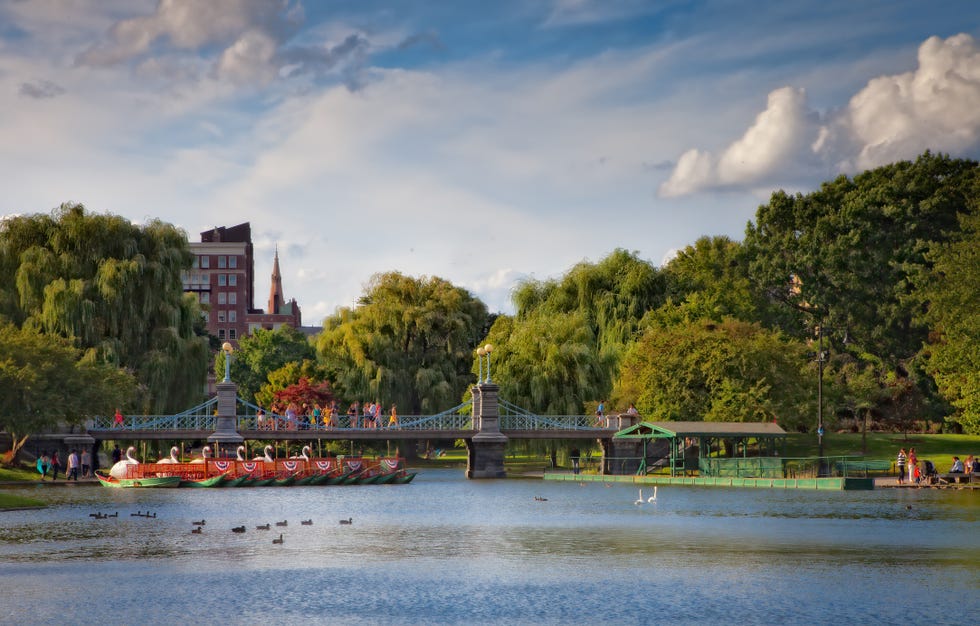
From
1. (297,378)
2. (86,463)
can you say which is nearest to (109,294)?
(86,463)

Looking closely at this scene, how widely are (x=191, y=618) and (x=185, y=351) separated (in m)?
51.9

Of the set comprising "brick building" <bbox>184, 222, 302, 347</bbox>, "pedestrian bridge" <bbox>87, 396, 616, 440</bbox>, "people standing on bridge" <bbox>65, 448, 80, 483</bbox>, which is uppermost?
"brick building" <bbox>184, 222, 302, 347</bbox>

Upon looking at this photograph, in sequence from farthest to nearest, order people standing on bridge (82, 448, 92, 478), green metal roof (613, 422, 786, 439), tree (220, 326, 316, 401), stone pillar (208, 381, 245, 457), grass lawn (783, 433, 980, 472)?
tree (220, 326, 316, 401), grass lawn (783, 433, 980, 472), stone pillar (208, 381, 245, 457), people standing on bridge (82, 448, 92, 478), green metal roof (613, 422, 786, 439)

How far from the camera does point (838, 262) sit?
286 ft

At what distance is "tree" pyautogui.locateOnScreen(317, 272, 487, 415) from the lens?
85438 mm

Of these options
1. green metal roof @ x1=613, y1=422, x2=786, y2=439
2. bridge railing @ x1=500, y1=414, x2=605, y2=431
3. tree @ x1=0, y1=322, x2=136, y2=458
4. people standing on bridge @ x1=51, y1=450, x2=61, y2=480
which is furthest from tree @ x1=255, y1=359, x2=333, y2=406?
green metal roof @ x1=613, y1=422, x2=786, y2=439

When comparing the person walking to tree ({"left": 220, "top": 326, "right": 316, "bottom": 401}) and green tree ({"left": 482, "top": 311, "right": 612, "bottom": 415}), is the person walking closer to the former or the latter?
green tree ({"left": 482, "top": 311, "right": 612, "bottom": 415})

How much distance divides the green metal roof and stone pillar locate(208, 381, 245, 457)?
2061cm

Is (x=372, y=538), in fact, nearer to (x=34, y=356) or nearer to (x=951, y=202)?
(x=34, y=356)

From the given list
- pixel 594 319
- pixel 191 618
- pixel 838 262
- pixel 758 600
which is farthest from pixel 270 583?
pixel 838 262

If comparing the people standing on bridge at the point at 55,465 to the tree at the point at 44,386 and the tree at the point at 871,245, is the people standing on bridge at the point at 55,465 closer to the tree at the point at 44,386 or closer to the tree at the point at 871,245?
the tree at the point at 44,386

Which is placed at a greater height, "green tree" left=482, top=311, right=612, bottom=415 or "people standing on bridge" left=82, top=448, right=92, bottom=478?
"green tree" left=482, top=311, right=612, bottom=415

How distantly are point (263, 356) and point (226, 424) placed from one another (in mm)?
61282

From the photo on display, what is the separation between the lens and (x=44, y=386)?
196ft
